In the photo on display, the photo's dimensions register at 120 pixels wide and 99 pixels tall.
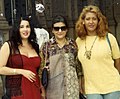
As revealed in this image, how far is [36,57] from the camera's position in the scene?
437 cm

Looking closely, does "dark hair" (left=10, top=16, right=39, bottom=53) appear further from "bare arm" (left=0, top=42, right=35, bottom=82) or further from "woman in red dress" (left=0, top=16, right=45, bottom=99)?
"bare arm" (left=0, top=42, right=35, bottom=82)

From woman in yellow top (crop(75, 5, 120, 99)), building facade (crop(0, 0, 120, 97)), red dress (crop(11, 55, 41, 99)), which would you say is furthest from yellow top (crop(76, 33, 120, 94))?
building facade (crop(0, 0, 120, 97))

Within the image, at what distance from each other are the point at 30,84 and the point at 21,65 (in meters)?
0.24

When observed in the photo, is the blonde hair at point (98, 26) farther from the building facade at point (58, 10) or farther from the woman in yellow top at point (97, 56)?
the building facade at point (58, 10)

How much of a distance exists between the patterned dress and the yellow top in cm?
13

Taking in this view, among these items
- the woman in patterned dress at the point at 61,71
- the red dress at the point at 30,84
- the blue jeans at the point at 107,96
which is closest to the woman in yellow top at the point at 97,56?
the blue jeans at the point at 107,96

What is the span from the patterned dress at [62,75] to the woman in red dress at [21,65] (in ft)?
0.47

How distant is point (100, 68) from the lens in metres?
4.35

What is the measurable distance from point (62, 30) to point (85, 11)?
34 cm

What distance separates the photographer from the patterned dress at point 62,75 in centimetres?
435

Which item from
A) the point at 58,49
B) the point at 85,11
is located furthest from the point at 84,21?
the point at 58,49

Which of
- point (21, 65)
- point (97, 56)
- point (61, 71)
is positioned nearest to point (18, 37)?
point (21, 65)

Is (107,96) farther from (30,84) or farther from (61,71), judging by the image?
(30,84)

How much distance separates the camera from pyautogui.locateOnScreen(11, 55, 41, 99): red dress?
4.25 metres
